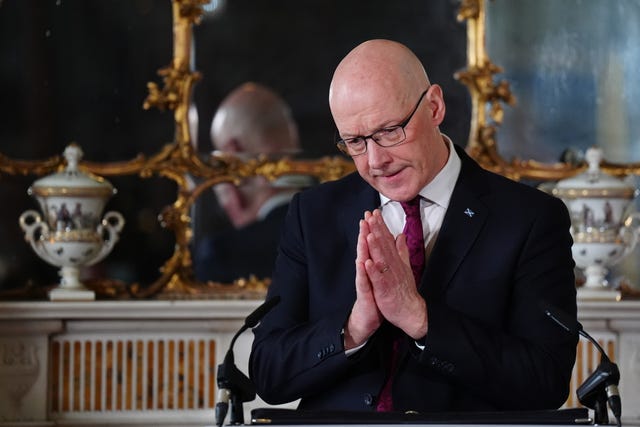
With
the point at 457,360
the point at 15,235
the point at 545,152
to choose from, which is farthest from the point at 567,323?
the point at 15,235

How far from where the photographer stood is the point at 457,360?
2.18 metres

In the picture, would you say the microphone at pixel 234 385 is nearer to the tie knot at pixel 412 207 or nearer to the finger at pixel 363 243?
the finger at pixel 363 243

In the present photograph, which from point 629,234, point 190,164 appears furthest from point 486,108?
point 190,164

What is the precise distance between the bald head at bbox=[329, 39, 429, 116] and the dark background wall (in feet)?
6.62

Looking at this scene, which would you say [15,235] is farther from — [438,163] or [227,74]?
[438,163]

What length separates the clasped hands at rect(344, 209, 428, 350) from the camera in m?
2.12

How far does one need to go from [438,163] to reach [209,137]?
203 centimetres

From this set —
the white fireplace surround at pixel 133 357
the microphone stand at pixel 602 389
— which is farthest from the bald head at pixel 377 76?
the white fireplace surround at pixel 133 357

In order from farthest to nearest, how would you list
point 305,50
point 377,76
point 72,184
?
point 305,50, point 72,184, point 377,76

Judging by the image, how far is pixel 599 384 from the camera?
1976mm

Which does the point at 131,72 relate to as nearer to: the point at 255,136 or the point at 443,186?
the point at 255,136

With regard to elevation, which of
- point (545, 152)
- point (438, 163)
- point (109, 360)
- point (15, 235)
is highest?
point (438, 163)

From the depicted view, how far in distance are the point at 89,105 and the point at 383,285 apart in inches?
95.9

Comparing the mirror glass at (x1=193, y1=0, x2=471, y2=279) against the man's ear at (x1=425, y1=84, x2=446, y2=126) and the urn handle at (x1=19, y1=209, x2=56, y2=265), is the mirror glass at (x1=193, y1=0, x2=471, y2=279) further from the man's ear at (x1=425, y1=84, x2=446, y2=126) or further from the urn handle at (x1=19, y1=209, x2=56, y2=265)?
the man's ear at (x1=425, y1=84, x2=446, y2=126)
